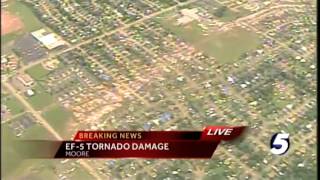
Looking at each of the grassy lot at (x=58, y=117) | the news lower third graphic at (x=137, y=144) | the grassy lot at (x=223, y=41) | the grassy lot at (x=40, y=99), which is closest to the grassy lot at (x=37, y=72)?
the grassy lot at (x=40, y=99)

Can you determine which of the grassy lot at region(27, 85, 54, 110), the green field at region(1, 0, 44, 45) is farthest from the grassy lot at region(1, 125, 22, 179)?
the green field at region(1, 0, 44, 45)

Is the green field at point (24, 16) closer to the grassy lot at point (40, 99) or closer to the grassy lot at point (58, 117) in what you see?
the grassy lot at point (40, 99)

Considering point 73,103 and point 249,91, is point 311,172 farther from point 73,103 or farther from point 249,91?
point 73,103

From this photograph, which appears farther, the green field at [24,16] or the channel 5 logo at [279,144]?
the green field at [24,16]

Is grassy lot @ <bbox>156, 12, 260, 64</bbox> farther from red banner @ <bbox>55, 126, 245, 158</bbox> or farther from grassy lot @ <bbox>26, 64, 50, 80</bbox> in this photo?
grassy lot @ <bbox>26, 64, 50, 80</bbox>

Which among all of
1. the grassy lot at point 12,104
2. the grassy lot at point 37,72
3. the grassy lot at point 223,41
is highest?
the grassy lot at point 223,41

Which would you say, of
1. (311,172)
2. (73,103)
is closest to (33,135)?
(73,103)

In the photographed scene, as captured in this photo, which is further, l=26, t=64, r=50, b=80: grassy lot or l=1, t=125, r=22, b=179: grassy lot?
l=26, t=64, r=50, b=80: grassy lot
